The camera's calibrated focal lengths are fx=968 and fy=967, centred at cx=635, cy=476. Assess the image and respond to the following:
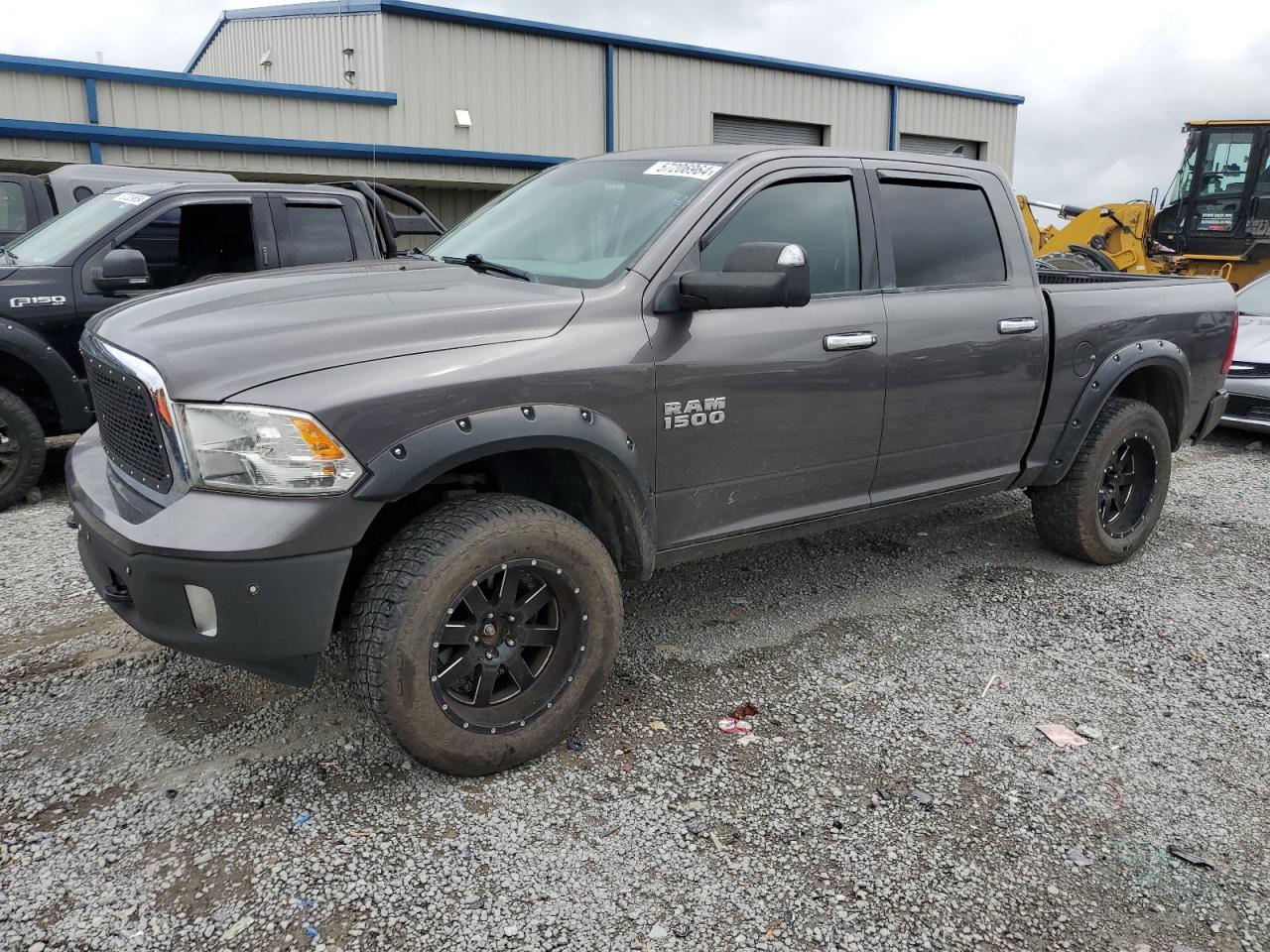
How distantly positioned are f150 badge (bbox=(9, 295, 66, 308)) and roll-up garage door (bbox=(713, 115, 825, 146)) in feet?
46.9

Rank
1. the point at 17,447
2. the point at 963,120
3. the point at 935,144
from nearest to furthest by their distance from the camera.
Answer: the point at 17,447 → the point at 935,144 → the point at 963,120

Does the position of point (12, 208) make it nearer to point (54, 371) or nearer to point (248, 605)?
point (54, 371)

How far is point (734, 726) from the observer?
3301mm

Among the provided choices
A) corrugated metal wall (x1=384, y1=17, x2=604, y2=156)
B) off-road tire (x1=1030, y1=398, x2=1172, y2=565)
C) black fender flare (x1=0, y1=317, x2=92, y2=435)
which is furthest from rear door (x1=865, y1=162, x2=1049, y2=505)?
corrugated metal wall (x1=384, y1=17, x2=604, y2=156)

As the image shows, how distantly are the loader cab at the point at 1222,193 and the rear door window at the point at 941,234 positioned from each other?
1309 cm

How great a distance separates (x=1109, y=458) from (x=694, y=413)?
8.55 feet

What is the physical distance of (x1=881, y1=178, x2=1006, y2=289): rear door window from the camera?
3.92m

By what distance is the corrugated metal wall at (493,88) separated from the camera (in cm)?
1498

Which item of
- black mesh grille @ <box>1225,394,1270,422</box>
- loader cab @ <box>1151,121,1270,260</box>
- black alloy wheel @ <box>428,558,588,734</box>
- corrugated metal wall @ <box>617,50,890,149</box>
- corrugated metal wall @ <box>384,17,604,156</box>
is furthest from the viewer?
corrugated metal wall @ <box>617,50,890,149</box>

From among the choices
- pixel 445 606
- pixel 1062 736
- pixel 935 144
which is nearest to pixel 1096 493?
pixel 1062 736

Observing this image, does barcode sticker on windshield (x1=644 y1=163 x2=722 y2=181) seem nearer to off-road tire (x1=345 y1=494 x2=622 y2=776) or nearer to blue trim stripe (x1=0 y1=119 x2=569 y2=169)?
off-road tire (x1=345 y1=494 x2=622 y2=776)

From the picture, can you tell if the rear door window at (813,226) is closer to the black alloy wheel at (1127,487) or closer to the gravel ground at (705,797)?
the gravel ground at (705,797)

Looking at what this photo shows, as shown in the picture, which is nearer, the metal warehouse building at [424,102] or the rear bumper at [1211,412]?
the rear bumper at [1211,412]

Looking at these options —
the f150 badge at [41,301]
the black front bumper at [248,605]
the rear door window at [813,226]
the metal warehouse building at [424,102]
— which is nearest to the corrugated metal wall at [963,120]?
the metal warehouse building at [424,102]
